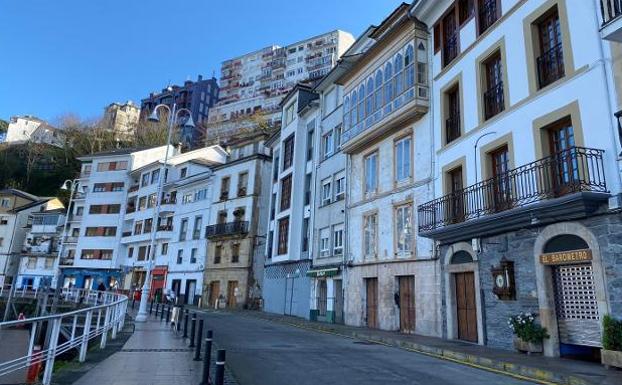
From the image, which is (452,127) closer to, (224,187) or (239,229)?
(239,229)

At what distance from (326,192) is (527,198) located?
1616 centimetres

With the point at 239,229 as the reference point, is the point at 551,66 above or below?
above

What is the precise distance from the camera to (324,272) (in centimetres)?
2505

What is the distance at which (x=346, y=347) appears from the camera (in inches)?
545

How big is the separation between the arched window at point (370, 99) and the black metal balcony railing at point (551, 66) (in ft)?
30.2

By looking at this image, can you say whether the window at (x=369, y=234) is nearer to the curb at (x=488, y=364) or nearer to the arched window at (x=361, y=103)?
the arched window at (x=361, y=103)

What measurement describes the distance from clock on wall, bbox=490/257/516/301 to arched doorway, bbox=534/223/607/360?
1.02 metres

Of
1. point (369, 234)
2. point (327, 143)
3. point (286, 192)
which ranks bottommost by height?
point (369, 234)

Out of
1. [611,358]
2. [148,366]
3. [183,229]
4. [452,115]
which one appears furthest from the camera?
[183,229]

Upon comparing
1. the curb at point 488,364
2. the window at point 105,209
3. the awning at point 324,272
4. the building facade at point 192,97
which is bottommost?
the curb at point 488,364

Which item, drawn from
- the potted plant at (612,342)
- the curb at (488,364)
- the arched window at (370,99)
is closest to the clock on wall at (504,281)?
the curb at (488,364)

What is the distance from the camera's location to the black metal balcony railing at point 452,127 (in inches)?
680

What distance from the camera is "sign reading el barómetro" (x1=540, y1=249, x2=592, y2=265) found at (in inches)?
431

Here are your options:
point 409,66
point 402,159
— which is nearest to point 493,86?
point 409,66
